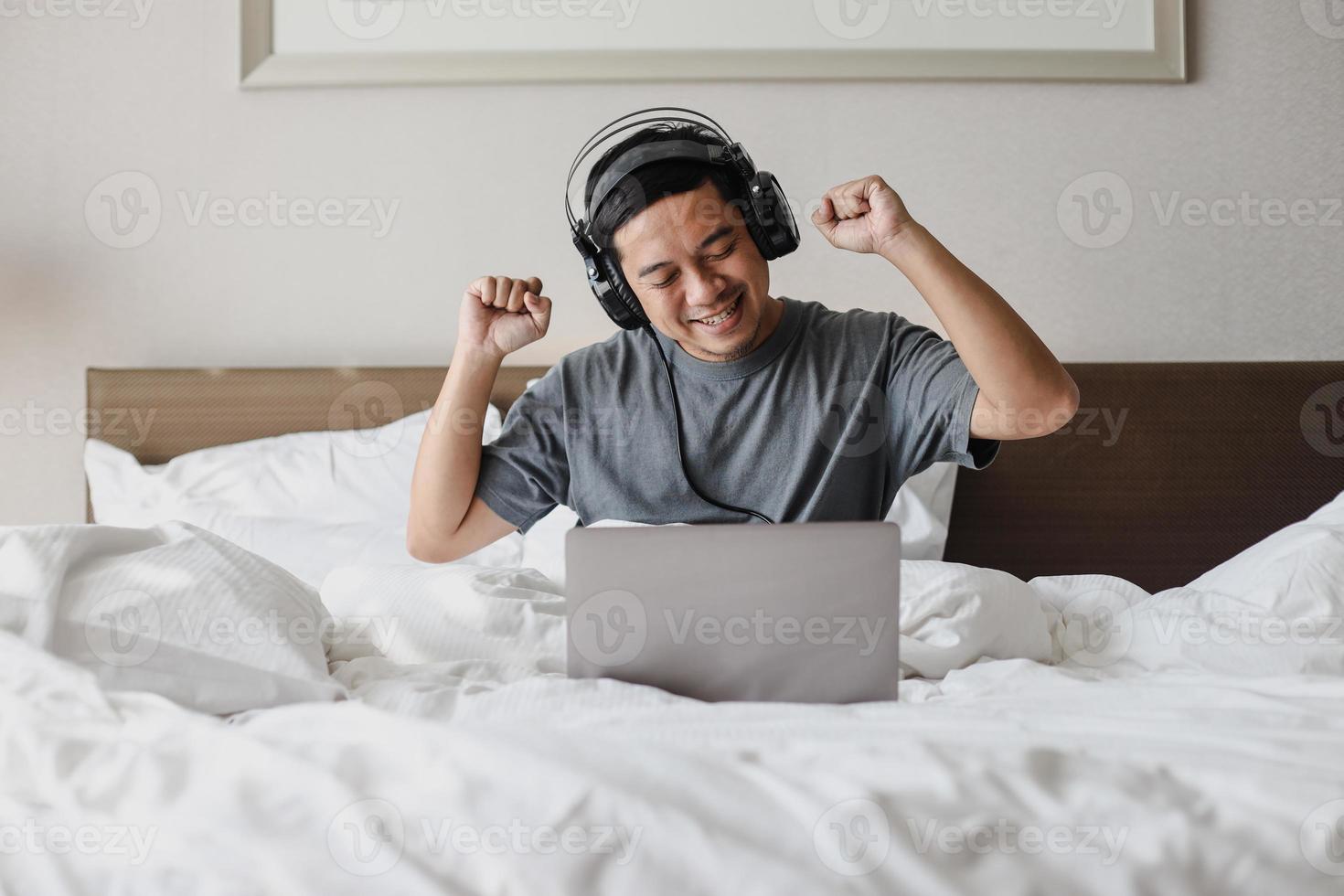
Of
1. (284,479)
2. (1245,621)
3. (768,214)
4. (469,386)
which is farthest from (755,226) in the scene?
(284,479)

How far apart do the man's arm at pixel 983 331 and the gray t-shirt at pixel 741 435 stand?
5.7 inches

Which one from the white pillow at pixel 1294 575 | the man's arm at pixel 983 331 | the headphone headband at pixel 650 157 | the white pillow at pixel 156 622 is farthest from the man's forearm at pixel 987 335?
the white pillow at pixel 156 622

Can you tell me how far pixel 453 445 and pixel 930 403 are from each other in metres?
0.59

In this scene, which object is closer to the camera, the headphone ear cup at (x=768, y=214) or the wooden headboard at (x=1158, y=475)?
the headphone ear cup at (x=768, y=214)

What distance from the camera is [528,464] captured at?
1308 millimetres

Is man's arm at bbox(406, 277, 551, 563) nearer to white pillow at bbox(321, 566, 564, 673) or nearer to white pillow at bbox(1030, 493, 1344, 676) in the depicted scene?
white pillow at bbox(321, 566, 564, 673)

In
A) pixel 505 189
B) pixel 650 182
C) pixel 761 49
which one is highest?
pixel 761 49

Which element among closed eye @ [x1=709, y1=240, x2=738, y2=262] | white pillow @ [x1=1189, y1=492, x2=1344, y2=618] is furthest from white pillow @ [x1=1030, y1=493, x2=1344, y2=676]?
closed eye @ [x1=709, y1=240, x2=738, y2=262]

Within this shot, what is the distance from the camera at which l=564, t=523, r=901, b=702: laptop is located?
844 mm

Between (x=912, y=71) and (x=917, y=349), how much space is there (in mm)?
1000

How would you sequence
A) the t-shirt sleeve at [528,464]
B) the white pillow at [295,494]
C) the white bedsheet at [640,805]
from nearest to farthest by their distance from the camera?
the white bedsheet at [640,805] → the t-shirt sleeve at [528,464] → the white pillow at [295,494]

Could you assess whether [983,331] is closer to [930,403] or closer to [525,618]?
[930,403]

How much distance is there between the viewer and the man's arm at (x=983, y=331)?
108cm

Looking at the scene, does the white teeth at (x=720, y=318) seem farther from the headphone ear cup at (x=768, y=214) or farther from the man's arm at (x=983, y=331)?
the man's arm at (x=983, y=331)
